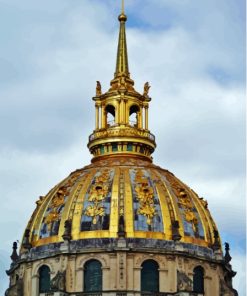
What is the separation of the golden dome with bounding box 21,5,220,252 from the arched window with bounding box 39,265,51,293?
2445 mm

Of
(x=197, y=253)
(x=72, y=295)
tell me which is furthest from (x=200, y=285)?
(x=72, y=295)

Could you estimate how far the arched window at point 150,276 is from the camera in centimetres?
11906

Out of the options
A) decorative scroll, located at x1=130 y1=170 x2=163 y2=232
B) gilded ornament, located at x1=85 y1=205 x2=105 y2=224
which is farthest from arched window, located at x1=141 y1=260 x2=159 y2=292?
gilded ornament, located at x1=85 y1=205 x2=105 y2=224

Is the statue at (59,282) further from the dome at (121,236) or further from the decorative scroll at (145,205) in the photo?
the decorative scroll at (145,205)

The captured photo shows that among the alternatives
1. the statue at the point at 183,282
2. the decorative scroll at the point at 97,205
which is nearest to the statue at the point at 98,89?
the decorative scroll at the point at 97,205

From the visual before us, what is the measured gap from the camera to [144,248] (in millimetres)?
119938

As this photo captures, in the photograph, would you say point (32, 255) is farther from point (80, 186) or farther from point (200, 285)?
point (200, 285)

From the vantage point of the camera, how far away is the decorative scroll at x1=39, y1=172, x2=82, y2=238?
124 metres

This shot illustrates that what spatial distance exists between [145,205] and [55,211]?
8.42 m

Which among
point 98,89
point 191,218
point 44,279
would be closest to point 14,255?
point 44,279

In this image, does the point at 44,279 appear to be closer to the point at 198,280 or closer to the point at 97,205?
the point at 97,205

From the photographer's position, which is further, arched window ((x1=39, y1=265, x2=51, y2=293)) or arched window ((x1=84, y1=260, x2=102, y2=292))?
arched window ((x1=39, y1=265, x2=51, y2=293))

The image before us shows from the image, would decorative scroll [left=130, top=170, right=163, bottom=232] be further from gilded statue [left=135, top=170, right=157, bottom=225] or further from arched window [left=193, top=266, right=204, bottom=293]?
arched window [left=193, top=266, right=204, bottom=293]

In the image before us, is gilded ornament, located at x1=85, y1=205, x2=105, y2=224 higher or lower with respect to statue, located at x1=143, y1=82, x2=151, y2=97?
lower
